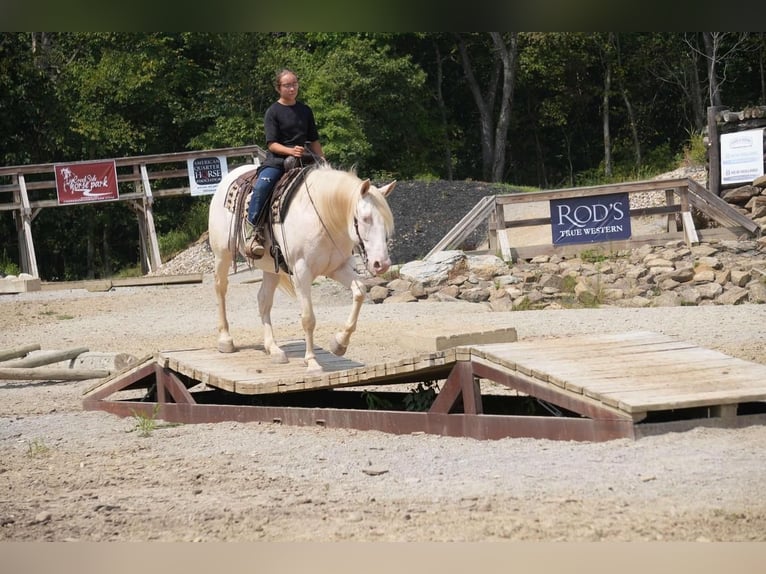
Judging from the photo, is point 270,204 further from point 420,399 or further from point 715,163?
point 715,163

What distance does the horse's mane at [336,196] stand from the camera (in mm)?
7535

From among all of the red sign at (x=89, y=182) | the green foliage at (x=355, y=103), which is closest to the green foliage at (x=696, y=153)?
the green foliage at (x=355, y=103)

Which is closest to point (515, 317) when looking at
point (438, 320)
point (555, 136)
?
point (438, 320)

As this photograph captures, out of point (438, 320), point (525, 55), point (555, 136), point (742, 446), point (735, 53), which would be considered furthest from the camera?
point (555, 136)

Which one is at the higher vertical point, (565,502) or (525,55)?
(525,55)

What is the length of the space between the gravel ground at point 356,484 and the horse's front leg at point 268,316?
0.89m

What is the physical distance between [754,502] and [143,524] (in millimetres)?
2772

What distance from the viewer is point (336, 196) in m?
7.68

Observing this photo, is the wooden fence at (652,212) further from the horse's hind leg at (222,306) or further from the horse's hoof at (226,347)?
the horse's hoof at (226,347)

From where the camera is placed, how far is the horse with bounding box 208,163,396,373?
24.2ft

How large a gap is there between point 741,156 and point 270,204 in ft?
39.9

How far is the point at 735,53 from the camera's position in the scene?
2930cm

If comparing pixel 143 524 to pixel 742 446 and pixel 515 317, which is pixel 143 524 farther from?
pixel 515 317

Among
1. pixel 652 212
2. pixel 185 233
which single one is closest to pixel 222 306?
pixel 652 212
